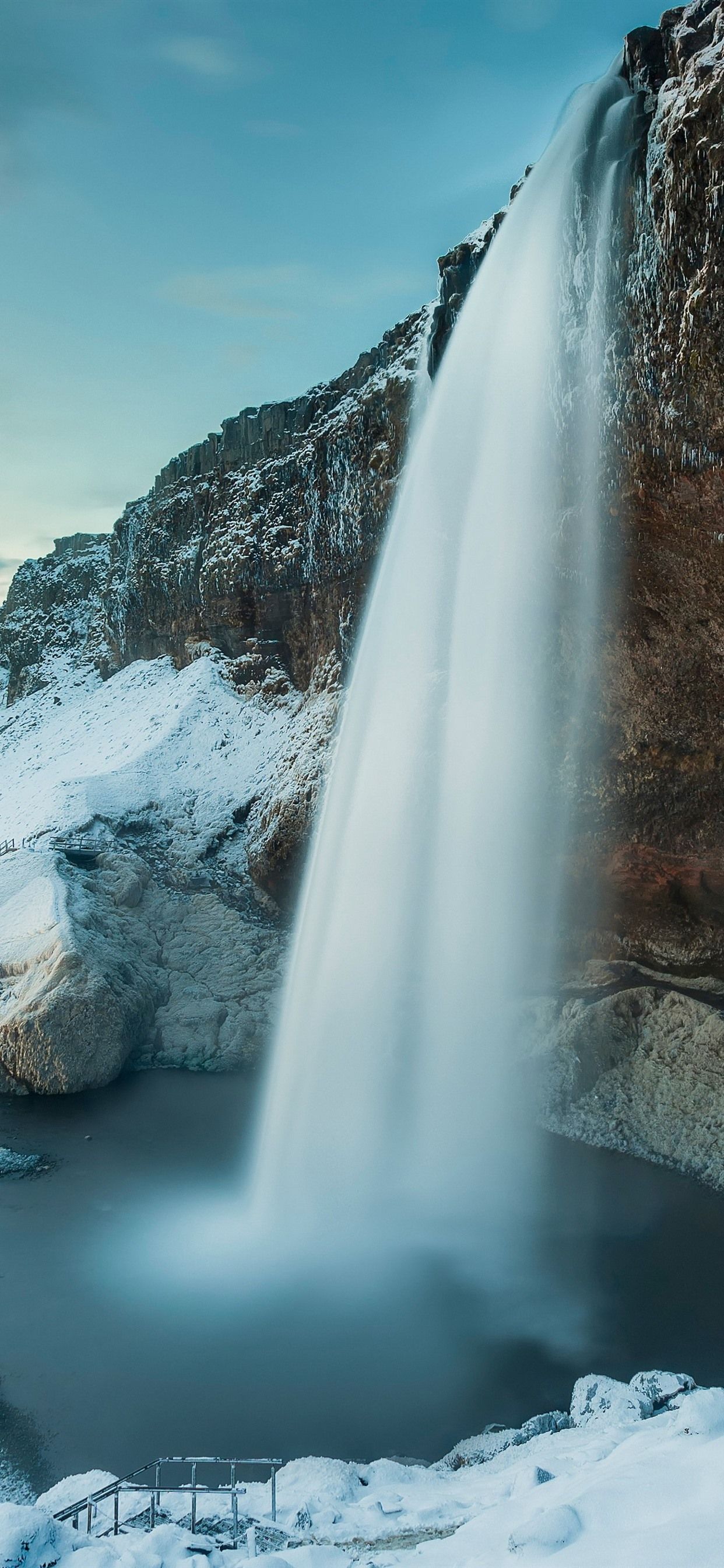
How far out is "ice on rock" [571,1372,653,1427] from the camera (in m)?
8.46

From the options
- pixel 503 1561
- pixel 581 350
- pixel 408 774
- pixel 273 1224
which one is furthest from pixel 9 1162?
pixel 581 350

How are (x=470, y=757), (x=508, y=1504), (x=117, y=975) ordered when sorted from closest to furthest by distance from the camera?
(x=508, y=1504), (x=470, y=757), (x=117, y=975)

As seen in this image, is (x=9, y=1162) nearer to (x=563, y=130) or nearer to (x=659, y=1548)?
(x=659, y=1548)

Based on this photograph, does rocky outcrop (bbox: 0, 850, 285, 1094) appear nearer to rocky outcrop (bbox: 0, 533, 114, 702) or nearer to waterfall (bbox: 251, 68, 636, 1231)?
waterfall (bbox: 251, 68, 636, 1231)

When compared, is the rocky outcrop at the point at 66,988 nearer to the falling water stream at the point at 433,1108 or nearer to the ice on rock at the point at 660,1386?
the falling water stream at the point at 433,1108

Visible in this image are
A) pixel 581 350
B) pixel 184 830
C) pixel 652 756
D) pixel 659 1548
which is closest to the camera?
pixel 659 1548

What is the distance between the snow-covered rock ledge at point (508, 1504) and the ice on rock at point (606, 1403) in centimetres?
2

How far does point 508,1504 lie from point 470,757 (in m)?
13.3

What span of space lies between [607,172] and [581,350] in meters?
2.37

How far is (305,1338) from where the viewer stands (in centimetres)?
1063

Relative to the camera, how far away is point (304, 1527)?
726cm

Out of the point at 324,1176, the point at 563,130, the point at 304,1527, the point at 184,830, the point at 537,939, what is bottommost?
the point at 324,1176

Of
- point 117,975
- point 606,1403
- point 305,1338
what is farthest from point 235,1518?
point 117,975

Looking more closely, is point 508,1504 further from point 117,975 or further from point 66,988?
point 117,975
